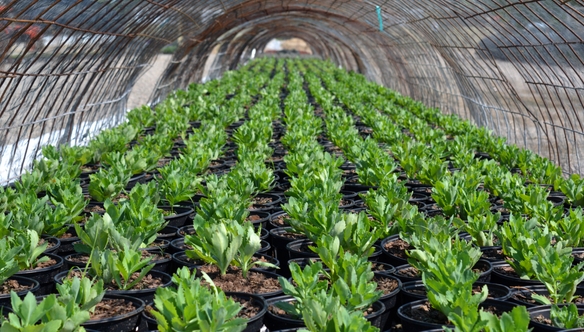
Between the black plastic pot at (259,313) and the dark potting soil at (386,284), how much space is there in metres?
0.59

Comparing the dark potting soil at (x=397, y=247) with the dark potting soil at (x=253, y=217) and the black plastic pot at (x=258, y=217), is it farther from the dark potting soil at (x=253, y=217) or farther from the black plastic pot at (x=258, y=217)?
the dark potting soil at (x=253, y=217)

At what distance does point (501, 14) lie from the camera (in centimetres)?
747

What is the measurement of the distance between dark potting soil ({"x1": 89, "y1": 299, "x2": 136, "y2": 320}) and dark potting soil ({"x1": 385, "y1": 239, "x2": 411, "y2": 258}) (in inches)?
60.9

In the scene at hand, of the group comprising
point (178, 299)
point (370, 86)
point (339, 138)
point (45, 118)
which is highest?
point (178, 299)

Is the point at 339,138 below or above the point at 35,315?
below

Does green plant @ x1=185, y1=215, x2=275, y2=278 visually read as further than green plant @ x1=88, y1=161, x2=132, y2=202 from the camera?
No

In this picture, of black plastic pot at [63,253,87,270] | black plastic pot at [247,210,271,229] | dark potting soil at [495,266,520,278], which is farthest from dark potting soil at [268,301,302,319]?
black plastic pot at [247,210,271,229]

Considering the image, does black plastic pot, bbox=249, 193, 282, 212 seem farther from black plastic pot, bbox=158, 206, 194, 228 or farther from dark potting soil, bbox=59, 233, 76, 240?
dark potting soil, bbox=59, 233, 76, 240

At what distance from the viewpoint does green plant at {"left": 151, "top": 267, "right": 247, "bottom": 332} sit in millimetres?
2289

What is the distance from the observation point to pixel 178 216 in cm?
450

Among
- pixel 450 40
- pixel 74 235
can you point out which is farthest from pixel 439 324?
pixel 450 40

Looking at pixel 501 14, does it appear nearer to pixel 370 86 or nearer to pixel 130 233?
pixel 130 233

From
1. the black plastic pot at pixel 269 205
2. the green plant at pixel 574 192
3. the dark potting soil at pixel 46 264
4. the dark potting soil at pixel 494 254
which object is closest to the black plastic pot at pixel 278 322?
the dark potting soil at pixel 46 264

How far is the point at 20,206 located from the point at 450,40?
805cm
